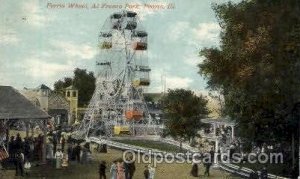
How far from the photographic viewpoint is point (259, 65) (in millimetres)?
21203

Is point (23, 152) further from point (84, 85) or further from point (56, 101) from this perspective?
point (56, 101)

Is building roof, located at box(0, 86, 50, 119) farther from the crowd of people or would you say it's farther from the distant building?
the distant building

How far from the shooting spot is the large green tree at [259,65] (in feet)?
66.7

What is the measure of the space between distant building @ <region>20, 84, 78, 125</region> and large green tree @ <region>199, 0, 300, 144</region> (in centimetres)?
3810

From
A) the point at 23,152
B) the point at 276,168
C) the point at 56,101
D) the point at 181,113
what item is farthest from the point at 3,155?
the point at 56,101

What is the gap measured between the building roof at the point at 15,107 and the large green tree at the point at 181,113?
419 inches

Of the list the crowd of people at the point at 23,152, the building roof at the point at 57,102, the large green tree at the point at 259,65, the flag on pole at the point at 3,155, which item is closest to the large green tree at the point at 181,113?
the large green tree at the point at 259,65

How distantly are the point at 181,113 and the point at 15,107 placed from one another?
12.6 metres

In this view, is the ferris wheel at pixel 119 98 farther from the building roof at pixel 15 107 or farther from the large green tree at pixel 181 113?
the building roof at pixel 15 107

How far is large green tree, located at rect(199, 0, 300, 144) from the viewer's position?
66.7ft

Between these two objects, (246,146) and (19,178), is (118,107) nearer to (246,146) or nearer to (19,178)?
(246,146)

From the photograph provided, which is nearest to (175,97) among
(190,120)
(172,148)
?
(190,120)

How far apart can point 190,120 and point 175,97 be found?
219 cm

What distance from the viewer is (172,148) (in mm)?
38062
